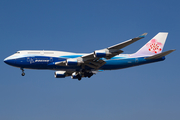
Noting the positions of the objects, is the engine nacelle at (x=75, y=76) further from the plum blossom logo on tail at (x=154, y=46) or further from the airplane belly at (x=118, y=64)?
the plum blossom logo on tail at (x=154, y=46)

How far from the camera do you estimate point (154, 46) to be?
197ft

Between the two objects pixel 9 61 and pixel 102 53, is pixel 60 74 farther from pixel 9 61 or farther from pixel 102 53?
pixel 102 53

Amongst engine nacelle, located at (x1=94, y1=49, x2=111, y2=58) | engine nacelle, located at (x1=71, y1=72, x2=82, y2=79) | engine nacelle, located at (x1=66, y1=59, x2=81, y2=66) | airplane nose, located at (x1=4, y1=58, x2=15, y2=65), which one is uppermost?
airplane nose, located at (x1=4, y1=58, x2=15, y2=65)

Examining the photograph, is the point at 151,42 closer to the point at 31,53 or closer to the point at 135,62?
the point at 135,62

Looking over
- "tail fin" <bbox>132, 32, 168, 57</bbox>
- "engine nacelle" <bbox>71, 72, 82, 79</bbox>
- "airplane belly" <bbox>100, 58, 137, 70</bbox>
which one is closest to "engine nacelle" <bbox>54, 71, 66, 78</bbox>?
"engine nacelle" <bbox>71, 72, 82, 79</bbox>

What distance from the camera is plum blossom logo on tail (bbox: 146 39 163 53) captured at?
195 feet

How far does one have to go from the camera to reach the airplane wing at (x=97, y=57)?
46406 millimetres

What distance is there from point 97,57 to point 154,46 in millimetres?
17214

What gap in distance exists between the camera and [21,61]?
5116 centimetres

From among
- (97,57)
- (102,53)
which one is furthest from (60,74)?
(102,53)

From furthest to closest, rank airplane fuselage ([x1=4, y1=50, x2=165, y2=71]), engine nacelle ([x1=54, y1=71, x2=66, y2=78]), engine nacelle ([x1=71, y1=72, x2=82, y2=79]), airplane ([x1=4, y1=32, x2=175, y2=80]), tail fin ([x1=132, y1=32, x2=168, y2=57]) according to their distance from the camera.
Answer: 1. engine nacelle ([x1=54, y1=71, x2=66, y2=78])
2. tail fin ([x1=132, y1=32, x2=168, y2=57])
3. engine nacelle ([x1=71, y1=72, x2=82, y2=79])
4. airplane fuselage ([x1=4, y1=50, x2=165, y2=71])
5. airplane ([x1=4, y1=32, x2=175, y2=80])

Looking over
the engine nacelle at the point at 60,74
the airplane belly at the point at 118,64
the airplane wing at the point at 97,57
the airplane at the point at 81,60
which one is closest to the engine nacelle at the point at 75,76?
the airplane at the point at 81,60

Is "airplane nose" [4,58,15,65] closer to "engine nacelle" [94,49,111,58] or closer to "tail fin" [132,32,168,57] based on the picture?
"engine nacelle" [94,49,111,58]

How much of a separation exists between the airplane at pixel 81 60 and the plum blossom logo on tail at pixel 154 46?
1473 millimetres
